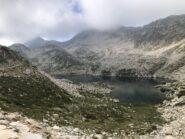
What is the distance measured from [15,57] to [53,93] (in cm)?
1871

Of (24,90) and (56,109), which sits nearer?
(56,109)

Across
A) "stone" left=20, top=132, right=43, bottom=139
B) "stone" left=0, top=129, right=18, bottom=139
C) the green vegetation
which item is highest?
"stone" left=0, top=129, right=18, bottom=139

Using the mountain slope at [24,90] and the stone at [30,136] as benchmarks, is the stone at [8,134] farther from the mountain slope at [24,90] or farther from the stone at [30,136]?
the mountain slope at [24,90]

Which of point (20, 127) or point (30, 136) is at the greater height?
point (20, 127)

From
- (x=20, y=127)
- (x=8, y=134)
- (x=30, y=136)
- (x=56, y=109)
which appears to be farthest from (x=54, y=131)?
(x=56, y=109)

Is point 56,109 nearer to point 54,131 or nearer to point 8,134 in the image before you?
point 54,131

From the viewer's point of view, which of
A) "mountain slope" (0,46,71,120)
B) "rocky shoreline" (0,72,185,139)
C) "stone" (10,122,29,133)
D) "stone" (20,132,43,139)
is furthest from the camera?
"mountain slope" (0,46,71,120)

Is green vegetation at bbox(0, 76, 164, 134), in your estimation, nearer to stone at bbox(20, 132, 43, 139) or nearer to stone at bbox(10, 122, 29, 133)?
stone at bbox(10, 122, 29, 133)

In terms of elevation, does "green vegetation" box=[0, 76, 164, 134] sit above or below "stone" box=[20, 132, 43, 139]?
below

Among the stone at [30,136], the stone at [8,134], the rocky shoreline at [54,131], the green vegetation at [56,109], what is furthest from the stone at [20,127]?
the green vegetation at [56,109]

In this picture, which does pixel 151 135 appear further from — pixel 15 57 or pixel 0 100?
pixel 15 57

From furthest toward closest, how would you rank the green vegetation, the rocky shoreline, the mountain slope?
the mountain slope
the green vegetation
the rocky shoreline

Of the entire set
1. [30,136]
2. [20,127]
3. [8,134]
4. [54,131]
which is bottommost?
[54,131]

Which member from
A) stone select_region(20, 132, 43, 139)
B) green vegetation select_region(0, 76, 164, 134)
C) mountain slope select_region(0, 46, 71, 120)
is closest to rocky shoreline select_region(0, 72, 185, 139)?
stone select_region(20, 132, 43, 139)
